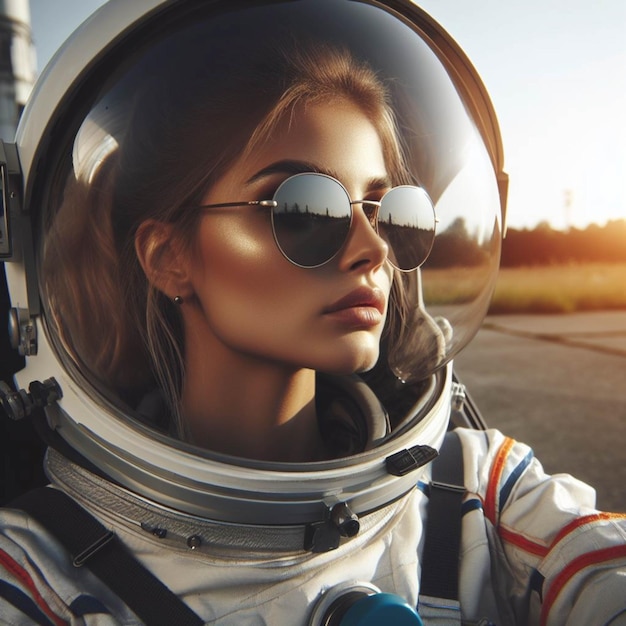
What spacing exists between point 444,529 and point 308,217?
1.67 ft

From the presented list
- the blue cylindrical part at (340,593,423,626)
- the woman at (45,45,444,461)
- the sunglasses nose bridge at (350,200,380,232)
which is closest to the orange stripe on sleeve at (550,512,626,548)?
the blue cylindrical part at (340,593,423,626)

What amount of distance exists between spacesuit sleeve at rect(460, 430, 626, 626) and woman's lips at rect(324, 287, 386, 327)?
36 centimetres

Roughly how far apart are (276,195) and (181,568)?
49cm

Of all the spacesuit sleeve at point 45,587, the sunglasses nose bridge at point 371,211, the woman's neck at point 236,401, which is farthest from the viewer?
the woman's neck at point 236,401

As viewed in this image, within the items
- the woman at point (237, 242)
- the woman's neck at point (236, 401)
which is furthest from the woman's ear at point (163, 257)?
the woman's neck at point (236, 401)

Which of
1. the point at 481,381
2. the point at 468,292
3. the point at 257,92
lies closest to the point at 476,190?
the point at 468,292

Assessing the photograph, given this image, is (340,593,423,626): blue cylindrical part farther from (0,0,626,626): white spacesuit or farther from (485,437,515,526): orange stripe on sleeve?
(485,437,515,526): orange stripe on sleeve

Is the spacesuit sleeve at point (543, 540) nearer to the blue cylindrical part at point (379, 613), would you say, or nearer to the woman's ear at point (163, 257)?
the blue cylindrical part at point (379, 613)

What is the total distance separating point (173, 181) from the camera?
0.84 meters

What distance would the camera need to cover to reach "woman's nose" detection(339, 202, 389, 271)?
837 mm

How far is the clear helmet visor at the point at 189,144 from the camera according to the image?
814 millimetres

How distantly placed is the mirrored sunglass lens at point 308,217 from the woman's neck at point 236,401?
0.21 metres

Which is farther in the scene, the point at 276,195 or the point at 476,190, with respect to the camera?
the point at 476,190

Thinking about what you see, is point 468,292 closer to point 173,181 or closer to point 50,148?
point 173,181
